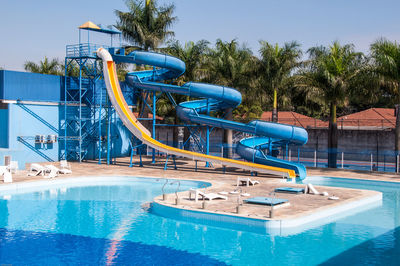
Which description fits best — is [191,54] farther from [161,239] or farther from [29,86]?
[161,239]

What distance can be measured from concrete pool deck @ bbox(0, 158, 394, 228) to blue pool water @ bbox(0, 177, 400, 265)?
28.3 inches

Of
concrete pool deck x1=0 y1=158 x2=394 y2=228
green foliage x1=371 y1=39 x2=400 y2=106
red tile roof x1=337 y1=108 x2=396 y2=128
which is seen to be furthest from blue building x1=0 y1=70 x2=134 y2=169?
red tile roof x1=337 y1=108 x2=396 y2=128

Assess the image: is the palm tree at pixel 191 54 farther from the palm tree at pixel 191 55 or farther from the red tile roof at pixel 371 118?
the red tile roof at pixel 371 118

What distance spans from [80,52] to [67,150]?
6.62 metres

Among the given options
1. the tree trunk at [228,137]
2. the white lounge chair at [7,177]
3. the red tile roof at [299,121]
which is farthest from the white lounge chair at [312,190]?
the red tile roof at [299,121]

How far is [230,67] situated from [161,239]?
2181 cm

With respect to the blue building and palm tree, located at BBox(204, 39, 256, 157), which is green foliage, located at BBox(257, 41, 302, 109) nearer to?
palm tree, located at BBox(204, 39, 256, 157)

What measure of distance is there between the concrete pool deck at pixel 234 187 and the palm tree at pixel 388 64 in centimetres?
507

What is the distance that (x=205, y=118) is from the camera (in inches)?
1087

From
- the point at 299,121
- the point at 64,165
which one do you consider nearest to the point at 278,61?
the point at 299,121

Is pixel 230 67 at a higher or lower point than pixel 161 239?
higher

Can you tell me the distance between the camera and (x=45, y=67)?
50.9 metres

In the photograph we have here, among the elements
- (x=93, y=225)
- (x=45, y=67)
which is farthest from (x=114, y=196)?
(x=45, y=67)

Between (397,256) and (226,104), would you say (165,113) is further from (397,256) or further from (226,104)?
(397,256)
